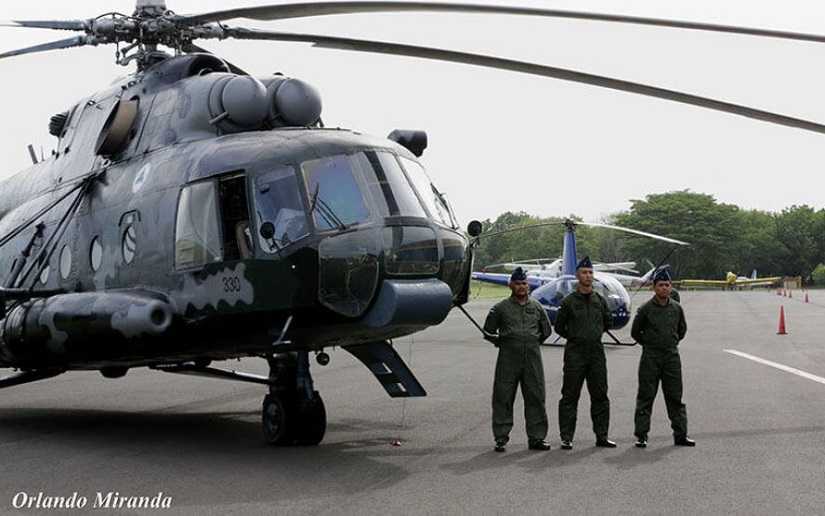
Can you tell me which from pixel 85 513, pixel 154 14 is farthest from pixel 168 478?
pixel 154 14

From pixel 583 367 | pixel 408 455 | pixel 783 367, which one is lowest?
pixel 783 367

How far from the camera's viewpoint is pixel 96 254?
10914 millimetres

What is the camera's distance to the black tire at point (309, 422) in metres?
10.0

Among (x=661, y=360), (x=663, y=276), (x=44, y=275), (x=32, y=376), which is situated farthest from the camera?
(x=32, y=376)

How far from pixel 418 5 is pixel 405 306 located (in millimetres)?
2363

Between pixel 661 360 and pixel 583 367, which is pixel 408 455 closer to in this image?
pixel 583 367

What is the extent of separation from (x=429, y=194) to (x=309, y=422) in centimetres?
241

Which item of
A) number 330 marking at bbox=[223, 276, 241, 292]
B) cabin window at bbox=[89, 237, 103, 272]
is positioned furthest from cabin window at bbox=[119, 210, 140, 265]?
number 330 marking at bbox=[223, 276, 241, 292]

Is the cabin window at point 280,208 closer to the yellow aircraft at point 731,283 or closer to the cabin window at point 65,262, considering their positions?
the cabin window at point 65,262

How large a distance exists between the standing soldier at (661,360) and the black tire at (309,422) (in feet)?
9.90

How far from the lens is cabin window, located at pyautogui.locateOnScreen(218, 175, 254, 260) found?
30.6 ft

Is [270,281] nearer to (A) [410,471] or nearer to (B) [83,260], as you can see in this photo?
(A) [410,471]

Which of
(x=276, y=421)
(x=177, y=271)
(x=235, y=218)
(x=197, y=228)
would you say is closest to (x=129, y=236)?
(x=177, y=271)

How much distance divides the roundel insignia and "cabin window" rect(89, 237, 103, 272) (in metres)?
0.77
